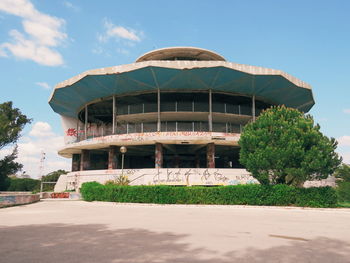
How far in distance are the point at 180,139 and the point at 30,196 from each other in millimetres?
16808

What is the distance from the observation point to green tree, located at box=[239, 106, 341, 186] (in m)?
19.7

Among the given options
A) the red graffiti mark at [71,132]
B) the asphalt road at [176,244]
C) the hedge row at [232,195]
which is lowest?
the asphalt road at [176,244]

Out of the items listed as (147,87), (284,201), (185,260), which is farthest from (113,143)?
(185,260)

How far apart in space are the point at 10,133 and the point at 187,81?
1324 inches

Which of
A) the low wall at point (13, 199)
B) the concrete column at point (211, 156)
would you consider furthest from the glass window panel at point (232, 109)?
the low wall at point (13, 199)

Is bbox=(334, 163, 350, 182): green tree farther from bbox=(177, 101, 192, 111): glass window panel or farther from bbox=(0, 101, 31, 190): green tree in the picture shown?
bbox=(0, 101, 31, 190): green tree

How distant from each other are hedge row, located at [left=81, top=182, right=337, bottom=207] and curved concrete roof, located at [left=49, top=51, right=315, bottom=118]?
16232 millimetres

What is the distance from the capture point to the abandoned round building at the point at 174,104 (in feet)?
108

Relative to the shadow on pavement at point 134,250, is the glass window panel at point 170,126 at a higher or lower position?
higher

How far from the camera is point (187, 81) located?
117 feet

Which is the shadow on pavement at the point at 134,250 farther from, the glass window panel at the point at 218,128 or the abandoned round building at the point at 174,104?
the glass window panel at the point at 218,128

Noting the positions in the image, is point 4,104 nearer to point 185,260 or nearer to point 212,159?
point 212,159

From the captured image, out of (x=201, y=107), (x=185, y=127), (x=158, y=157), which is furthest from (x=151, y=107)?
(x=158, y=157)

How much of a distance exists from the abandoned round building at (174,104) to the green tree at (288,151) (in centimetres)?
1005
